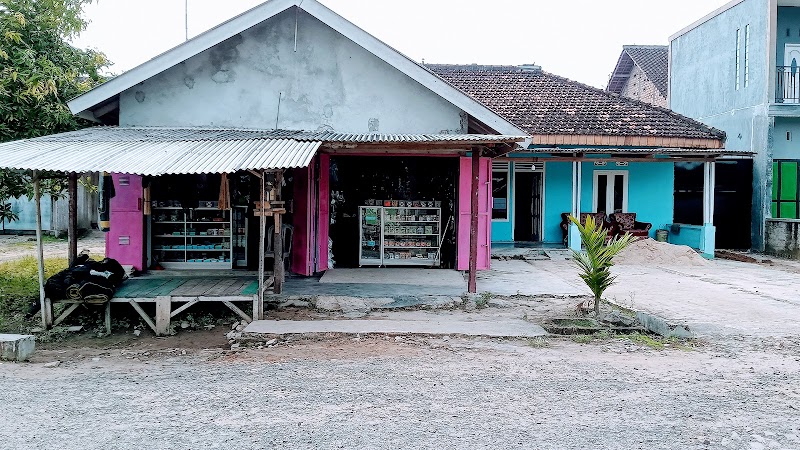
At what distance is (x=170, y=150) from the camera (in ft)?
27.9

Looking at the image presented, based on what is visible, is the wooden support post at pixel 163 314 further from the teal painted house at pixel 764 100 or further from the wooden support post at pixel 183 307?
the teal painted house at pixel 764 100

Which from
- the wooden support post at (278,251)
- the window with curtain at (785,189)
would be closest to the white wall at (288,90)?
the wooden support post at (278,251)

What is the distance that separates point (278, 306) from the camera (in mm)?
9547

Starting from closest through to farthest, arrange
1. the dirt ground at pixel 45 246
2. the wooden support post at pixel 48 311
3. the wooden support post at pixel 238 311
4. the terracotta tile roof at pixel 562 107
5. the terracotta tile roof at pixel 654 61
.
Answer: the wooden support post at pixel 48 311, the wooden support post at pixel 238 311, the dirt ground at pixel 45 246, the terracotta tile roof at pixel 562 107, the terracotta tile roof at pixel 654 61

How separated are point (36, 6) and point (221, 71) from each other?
10.3ft

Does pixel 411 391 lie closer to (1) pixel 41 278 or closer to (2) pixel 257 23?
(1) pixel 41 278

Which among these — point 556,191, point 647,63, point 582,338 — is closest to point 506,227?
point 556,191

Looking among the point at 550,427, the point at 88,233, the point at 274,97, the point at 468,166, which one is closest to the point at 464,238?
the point at 468,166

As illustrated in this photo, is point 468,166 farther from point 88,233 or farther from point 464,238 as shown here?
point 88,233

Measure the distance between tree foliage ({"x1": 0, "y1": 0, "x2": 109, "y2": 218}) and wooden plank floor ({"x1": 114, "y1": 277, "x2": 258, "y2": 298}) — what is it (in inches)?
96.7

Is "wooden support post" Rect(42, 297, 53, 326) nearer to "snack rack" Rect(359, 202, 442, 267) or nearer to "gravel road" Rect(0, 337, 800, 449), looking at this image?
"gravel road" Rect(0, 337, 800, 449)

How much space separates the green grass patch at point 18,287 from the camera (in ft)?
29.1

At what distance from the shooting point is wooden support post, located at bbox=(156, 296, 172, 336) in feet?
27.8

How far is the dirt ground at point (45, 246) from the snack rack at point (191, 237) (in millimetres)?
5490
